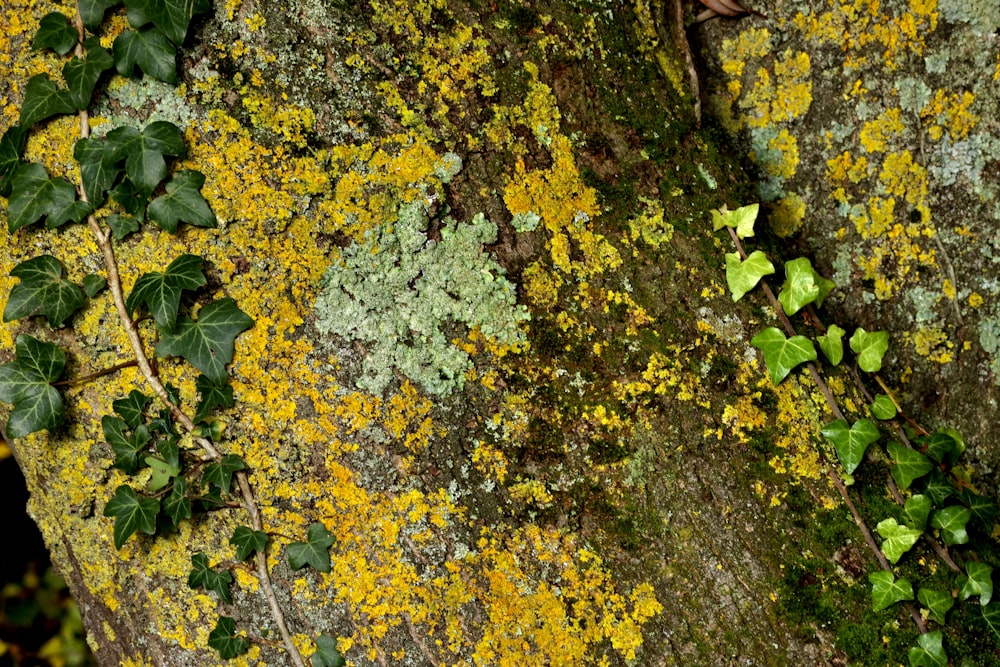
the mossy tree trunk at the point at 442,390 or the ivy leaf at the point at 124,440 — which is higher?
the mossy tree trunk at the point at 442,390

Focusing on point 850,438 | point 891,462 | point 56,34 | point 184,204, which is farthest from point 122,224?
point 891,462

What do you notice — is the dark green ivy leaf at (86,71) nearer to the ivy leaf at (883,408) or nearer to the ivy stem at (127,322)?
the ivy stem at (127,322)

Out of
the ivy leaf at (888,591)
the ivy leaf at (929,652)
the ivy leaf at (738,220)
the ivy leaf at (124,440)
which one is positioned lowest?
the ivy leaf at (124,440)

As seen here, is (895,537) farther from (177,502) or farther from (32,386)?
(32,386)

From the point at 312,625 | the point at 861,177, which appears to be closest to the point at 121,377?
the point at 312,625

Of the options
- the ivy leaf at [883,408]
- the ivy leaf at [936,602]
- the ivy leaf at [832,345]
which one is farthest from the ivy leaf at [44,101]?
the ivy leaf at [936,602]

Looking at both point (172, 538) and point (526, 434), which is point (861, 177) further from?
point (172, 538)
